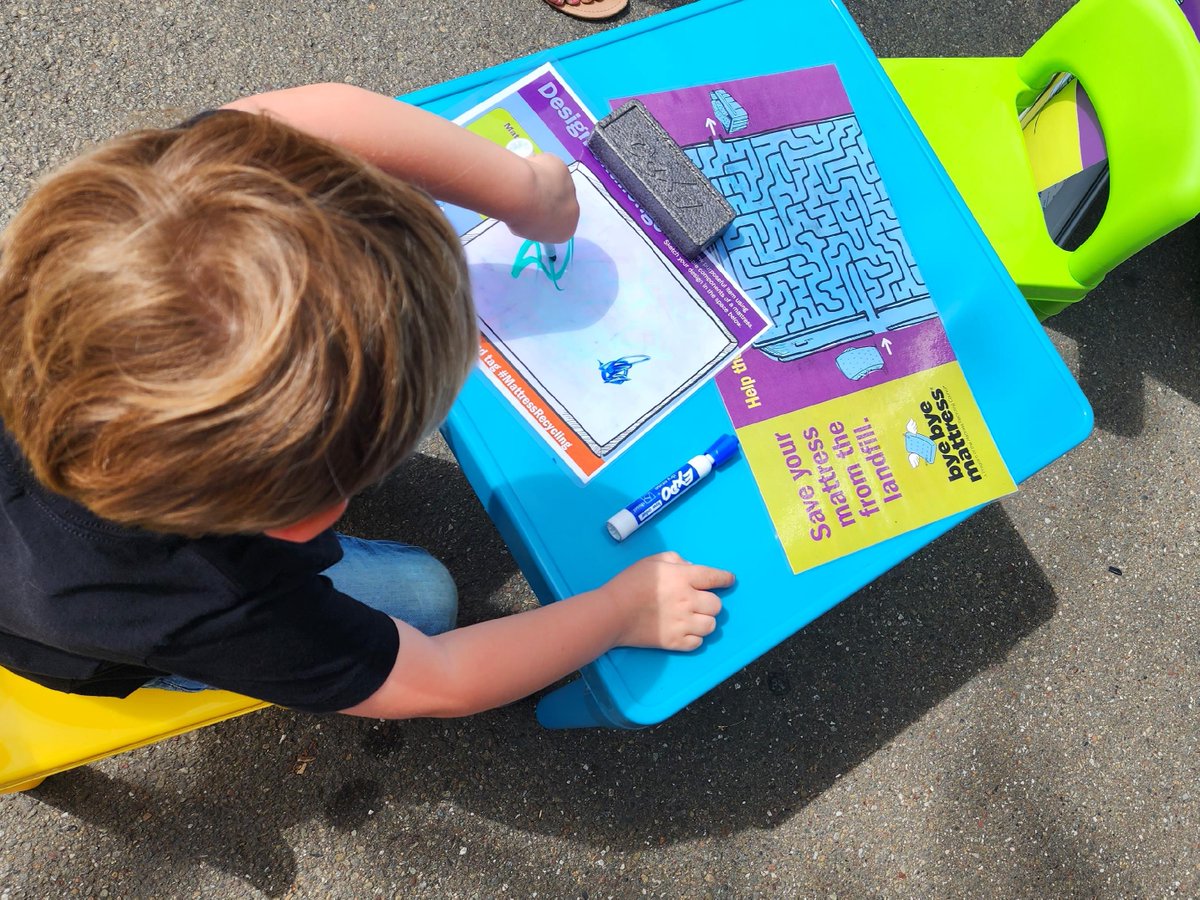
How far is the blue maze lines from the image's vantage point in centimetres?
81

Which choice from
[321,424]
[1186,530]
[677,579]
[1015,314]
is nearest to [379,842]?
[677,579]

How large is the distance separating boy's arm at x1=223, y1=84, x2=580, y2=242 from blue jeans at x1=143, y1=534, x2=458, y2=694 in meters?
0.41

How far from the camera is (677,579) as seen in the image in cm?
71

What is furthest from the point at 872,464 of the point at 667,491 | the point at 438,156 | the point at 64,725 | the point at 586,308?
the point at 64,725

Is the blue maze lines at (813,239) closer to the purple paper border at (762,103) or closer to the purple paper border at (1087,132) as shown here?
the purple paper border at (762,103)

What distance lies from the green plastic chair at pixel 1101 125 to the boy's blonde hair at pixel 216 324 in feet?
2.56

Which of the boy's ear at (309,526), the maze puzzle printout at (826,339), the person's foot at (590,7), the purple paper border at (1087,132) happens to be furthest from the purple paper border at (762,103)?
the person's foot at (590,7)

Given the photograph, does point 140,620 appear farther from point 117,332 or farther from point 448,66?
point 448,66

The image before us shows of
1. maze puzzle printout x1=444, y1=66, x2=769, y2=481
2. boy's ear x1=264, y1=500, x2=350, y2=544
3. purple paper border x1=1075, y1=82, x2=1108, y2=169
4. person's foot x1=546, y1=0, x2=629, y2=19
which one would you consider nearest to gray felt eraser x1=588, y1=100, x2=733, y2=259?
maze puzzle printout x1=444, y1=66, x2=769, y2=481

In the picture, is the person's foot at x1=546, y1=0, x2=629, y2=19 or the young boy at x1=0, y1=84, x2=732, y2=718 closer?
the young boy at x1=0, y1=84, x2=732, y2=718

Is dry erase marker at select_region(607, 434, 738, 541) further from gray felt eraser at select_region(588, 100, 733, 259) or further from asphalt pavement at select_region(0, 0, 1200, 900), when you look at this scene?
Answer: asphalt pavement at select_region(0, 0, 1200, 900)

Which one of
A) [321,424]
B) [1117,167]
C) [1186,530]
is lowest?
[1186,530]

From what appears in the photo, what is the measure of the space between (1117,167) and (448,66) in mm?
1116

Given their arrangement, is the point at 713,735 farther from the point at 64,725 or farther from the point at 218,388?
the point at 218,388
